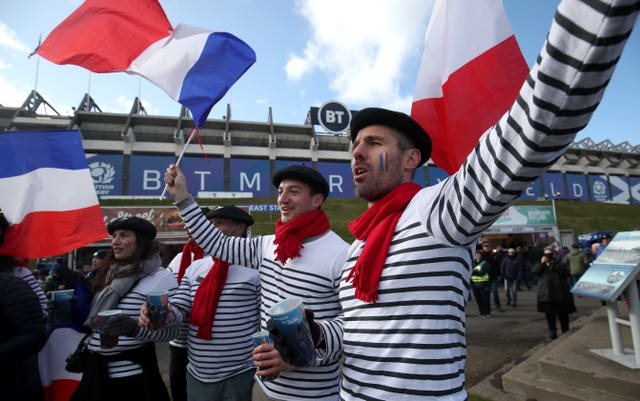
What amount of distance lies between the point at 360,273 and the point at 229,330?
1.83 m

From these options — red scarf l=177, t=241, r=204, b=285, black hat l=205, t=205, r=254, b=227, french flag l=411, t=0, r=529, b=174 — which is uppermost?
french flag l=411, t=0, r=529, b=174

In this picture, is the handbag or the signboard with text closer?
the handbag

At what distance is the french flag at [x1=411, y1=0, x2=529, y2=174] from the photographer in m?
1.95

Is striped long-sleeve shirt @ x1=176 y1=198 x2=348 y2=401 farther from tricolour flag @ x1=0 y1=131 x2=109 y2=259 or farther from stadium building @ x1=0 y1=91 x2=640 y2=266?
stadium building @ x1=0 y1=91 x2=640 y2=266

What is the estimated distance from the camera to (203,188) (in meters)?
31.7

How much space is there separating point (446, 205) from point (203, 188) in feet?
107

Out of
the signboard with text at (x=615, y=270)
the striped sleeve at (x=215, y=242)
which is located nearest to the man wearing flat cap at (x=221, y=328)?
the striped sleeve at (x=215, y=242)

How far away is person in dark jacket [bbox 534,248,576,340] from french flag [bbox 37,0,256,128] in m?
6.53

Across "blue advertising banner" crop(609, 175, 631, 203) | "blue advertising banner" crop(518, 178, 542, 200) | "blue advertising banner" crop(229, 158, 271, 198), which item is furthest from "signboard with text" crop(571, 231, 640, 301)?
"blue advertising banner" crop(609, 175, 631, 203)

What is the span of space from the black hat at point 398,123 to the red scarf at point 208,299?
6.41 feet

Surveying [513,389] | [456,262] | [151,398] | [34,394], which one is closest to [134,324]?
[151,398]

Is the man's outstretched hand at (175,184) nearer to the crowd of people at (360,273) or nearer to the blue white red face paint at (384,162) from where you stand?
the crowd of people at (360,273)

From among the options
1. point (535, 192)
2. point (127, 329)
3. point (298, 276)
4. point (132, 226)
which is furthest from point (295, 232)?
point (535, 192)

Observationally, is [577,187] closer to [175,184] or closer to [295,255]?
[295,255]
